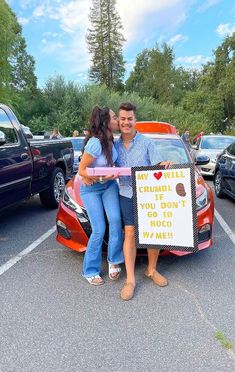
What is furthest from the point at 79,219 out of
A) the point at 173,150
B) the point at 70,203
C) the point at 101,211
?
the point at 173,150

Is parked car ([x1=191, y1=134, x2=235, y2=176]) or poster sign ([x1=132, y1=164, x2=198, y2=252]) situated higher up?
poster sign ([x1=132, y1=164, x2=198, y2=252])

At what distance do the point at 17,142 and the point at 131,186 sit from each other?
8.53ft

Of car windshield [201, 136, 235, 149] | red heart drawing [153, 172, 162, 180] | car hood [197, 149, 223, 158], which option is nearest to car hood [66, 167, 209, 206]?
red heart drawing [153, 172, 162, 180]

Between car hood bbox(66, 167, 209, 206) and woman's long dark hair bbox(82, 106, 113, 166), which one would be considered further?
car hood bbox(66, 167, 209, 206)

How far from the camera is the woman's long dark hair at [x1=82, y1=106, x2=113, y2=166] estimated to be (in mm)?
3152

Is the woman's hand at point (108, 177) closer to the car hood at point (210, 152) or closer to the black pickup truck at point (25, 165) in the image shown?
the black pickup truck at point (25, 165)

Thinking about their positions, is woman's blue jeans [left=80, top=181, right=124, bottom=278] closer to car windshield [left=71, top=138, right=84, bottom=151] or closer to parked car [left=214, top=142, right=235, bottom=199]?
parked car [left=214, top=142, right=235, bottom=199]

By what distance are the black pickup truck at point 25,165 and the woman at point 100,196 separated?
1836 millimetres

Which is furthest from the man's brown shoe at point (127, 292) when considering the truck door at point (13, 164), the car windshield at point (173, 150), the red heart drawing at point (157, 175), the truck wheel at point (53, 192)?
the truck wheel at point (53, 192)

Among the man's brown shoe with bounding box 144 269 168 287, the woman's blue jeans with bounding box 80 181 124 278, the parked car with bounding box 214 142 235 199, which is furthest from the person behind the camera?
the parked car with bounding box 214 142 235 199

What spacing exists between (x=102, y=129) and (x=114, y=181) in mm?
530

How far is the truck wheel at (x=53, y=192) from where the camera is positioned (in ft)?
21.1

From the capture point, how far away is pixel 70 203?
12.8ft

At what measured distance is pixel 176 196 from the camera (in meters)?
3.15
